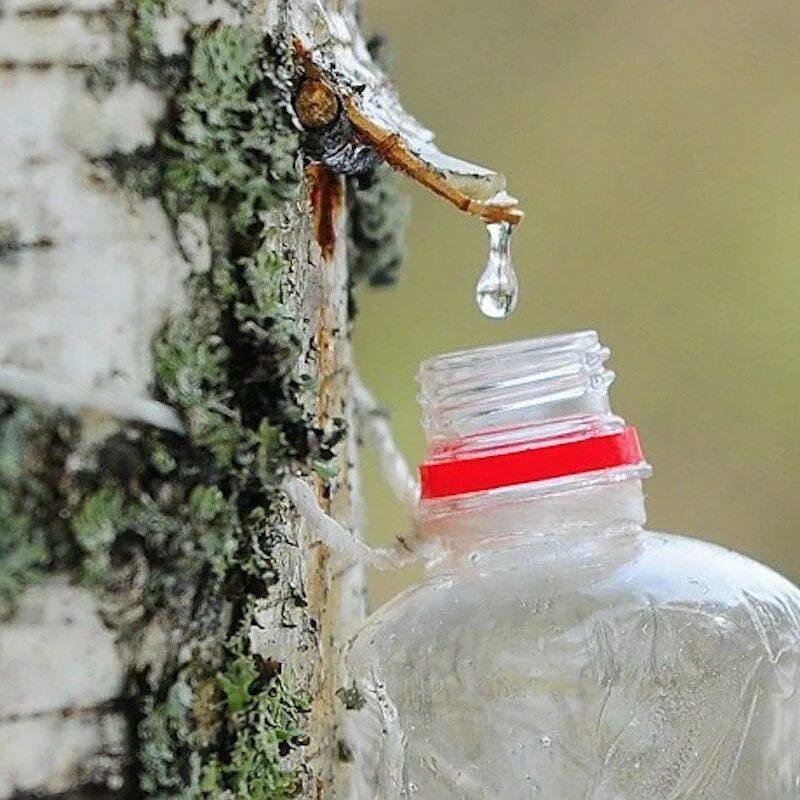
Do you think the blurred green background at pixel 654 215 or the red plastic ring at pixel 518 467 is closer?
the red plastic ring at pixel 518 467

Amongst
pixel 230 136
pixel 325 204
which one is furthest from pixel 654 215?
pixel 230 136

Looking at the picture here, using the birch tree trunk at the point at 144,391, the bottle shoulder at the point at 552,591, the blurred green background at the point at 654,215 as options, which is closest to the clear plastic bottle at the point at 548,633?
the bottle shoulder at the point at 552,591

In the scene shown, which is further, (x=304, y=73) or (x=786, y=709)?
(x=786, y=709)

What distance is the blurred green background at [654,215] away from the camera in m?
1.32

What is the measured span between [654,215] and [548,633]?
82cm

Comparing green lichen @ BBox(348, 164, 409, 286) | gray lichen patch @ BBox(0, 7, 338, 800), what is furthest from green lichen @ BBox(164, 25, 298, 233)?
green lichen @ BBox(348, 164, 409, 286)

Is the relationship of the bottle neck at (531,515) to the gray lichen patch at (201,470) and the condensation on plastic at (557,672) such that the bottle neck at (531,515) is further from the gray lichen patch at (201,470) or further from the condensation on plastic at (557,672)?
the gray lichen patch at (201,470)

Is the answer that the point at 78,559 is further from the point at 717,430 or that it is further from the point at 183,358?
the point at 717,430

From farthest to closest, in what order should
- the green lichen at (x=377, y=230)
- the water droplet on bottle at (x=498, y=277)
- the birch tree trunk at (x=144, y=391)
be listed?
the green lichen at (x=377, y=230) < the water droplet on bottle at (x=498, y=277) < the birch tree trunk at (x=144, y=391)

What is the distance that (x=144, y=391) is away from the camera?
0.43 metres

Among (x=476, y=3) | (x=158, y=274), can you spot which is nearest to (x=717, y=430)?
(x=476, y=3)

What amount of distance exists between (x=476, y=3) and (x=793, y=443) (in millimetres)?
520

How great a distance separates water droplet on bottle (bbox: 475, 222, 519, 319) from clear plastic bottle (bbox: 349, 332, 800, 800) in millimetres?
20

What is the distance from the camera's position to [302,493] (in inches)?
19.4
